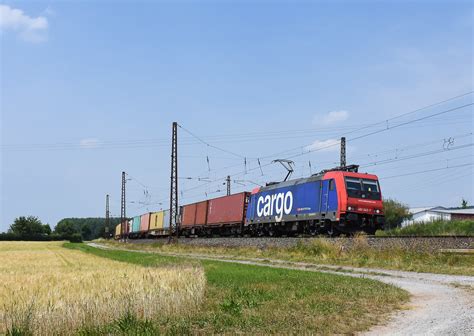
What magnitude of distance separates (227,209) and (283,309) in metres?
35.8

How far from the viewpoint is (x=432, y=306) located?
1088 cm

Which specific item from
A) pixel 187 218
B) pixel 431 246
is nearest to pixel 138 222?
pixel 187 218

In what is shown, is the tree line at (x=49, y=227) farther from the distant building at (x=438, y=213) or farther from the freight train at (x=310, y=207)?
the freight train at (x=310, y=207)

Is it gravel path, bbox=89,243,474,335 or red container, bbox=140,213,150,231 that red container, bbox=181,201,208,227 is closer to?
red container, bbox=140,213,150,231

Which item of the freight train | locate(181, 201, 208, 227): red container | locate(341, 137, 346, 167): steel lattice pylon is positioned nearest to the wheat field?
the freight train

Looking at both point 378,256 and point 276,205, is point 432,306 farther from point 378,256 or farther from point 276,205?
point 276,205

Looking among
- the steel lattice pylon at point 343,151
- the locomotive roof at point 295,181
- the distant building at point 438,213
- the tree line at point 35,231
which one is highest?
the steel lattice pylon at point 343,151

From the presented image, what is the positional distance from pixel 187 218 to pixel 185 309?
48.2 metres

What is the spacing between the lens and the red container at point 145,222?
248 feet

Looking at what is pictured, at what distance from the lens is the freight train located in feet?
94.3

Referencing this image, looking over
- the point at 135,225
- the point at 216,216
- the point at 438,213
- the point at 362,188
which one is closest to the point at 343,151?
the point at 362,188

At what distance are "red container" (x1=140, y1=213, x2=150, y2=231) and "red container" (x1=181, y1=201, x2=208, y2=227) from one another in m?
16.9

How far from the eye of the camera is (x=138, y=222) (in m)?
85.3

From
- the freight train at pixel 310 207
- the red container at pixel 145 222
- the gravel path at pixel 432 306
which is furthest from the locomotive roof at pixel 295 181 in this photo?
the red container at pixel 145 222
